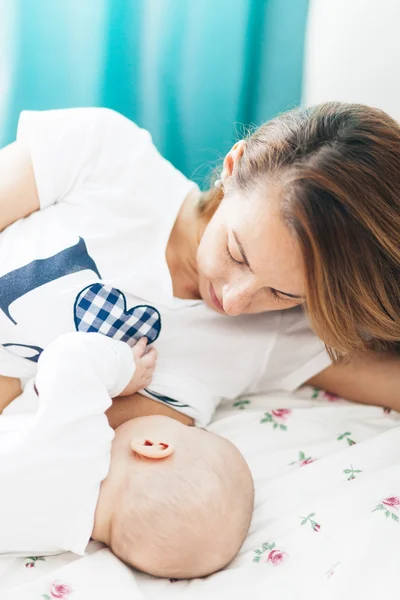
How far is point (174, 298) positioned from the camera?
4.69ft

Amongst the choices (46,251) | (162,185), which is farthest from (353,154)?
(46,251)

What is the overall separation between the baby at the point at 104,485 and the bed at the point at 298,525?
4 centimetres

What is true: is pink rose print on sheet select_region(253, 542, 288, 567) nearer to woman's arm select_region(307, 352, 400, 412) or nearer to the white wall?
woman's arm select_region(307, 352, 400, 412)

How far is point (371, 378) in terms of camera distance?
1501mm

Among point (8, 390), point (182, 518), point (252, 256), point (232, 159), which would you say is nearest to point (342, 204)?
point (252, 256)

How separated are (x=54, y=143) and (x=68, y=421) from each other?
1.90 ft

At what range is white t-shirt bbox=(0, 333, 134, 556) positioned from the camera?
43.1 inches

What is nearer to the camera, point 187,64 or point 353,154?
point 353,154

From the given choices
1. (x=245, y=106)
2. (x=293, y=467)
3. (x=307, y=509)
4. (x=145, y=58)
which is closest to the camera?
(x=307, y=509)

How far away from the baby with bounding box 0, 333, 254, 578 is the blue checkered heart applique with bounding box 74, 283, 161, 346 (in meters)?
0.08

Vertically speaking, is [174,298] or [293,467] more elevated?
[174,298]

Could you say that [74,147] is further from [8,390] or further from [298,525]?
[298,525]

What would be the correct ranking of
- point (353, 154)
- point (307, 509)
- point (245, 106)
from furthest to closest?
point (245, 106) < point (307, 509) < point (353, 154)

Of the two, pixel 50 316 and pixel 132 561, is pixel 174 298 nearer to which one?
pixel 50 316
